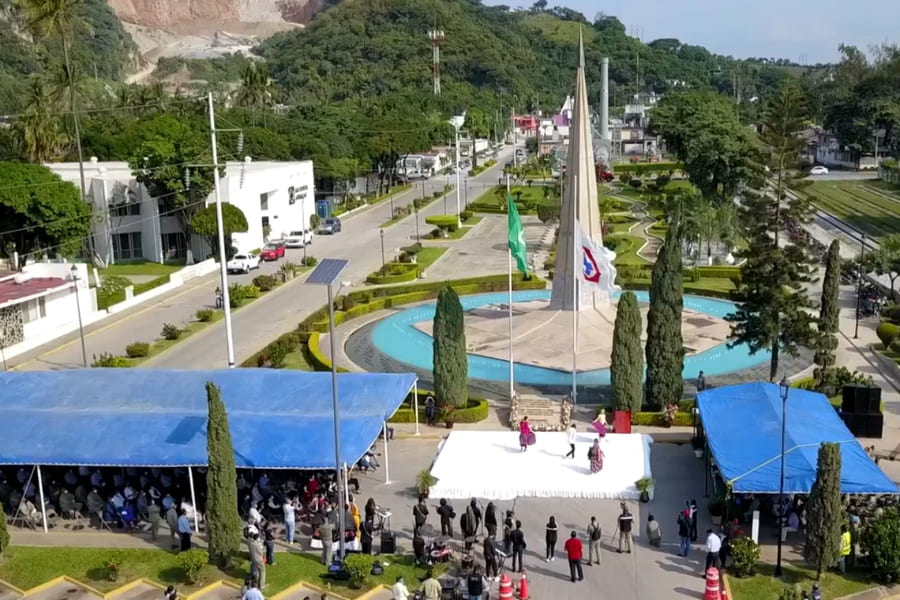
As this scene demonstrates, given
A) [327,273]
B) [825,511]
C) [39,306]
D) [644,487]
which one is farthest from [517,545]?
[39,306]

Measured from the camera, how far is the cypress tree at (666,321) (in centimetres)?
2667

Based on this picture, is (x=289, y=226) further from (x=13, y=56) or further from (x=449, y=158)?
(x=13, y=56)

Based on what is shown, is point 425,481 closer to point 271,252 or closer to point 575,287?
point 575,287

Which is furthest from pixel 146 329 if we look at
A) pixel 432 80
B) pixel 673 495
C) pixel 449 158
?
pixel 432 80

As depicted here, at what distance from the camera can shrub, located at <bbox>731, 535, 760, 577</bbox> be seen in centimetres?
1795

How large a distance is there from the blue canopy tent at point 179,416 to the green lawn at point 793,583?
8.52 meters

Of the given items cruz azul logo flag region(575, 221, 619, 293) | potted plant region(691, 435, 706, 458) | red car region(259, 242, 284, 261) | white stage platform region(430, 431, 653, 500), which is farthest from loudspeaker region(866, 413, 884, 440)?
red car region(259, 242, 284, 261)

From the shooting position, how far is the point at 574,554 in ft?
58.9

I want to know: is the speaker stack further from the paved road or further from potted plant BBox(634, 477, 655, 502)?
the paved road

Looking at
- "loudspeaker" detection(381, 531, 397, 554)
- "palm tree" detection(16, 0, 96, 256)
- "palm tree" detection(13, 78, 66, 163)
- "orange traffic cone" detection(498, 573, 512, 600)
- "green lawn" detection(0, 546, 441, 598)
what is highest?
"palm tree" detection(16, 0, 96, 256)

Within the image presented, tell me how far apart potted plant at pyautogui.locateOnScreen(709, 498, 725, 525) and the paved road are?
63.2 feet

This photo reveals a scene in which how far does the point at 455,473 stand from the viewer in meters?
22.4

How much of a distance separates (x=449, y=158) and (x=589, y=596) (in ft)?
344

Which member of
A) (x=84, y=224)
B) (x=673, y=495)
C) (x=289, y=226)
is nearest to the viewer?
(x=673, y=495)
